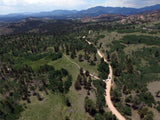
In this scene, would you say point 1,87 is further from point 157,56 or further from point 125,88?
point 157,56

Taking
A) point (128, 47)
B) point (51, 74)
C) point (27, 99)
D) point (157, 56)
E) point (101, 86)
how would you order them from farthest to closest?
point (128, 47) → point (157, 56) → point (51, 74) → point (101, 86) → point (27, 99)

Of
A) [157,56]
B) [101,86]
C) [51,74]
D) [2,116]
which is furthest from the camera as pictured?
[157,56]

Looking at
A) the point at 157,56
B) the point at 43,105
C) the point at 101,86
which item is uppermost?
the point at 157,56

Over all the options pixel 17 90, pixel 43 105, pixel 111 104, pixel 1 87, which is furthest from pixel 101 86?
pixel 1 87

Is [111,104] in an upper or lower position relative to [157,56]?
lower

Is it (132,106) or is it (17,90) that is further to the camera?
(17,90)

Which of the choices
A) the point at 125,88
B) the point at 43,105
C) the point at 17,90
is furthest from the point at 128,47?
the point at 17,90

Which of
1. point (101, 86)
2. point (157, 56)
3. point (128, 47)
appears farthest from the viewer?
point (128, 47)

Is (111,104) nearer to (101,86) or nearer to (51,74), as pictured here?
(101,86)

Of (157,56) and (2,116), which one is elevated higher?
(157,56)
